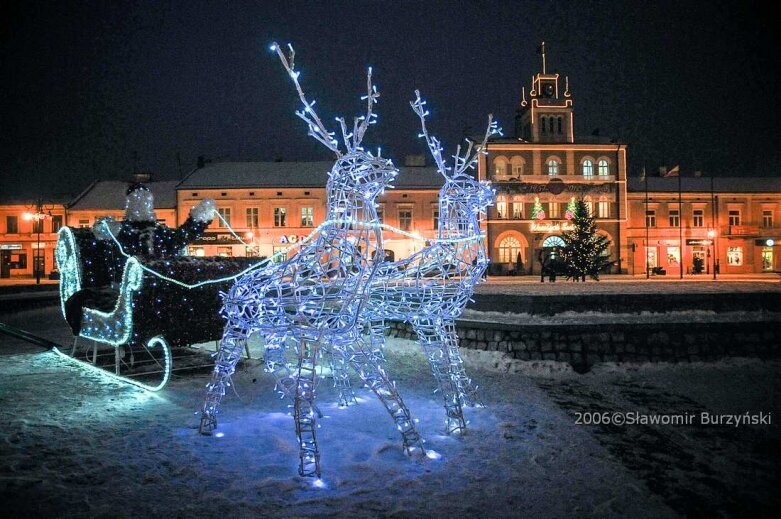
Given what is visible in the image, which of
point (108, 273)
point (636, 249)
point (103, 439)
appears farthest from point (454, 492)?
point (636, 249)

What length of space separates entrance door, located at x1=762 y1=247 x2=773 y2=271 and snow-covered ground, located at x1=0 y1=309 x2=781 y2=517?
41.6 m

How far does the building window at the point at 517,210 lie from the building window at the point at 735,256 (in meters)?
16.9

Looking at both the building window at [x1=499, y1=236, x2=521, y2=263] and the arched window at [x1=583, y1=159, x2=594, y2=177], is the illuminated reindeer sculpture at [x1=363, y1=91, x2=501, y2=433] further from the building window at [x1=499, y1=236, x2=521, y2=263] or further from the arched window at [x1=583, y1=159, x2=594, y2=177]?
the arched window at [x1=583, y1=159, x2=594, y2=177]

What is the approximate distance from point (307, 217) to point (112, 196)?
15683 millimetres

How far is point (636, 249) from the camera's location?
41719mm

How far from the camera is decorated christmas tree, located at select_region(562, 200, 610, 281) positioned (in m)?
26.3

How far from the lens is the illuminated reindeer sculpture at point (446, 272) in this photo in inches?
228

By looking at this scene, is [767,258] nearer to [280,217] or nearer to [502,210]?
[502,210]

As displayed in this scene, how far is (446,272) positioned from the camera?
5879mm

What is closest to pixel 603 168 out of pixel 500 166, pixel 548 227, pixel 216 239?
pixel 548 227

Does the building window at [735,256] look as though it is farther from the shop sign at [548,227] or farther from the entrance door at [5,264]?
the entrance door at [5,264]

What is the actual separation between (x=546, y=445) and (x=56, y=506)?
14.4 feet

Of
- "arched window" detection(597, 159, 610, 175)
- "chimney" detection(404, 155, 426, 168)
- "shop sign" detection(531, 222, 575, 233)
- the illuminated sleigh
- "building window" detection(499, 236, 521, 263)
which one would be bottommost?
the illuminated sleigh

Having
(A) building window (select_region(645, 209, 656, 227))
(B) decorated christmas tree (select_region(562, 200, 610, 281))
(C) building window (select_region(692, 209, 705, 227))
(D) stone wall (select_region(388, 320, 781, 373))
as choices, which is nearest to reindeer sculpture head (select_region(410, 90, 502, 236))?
(D) stone wall (select_region(388, 320, 781, 373))
